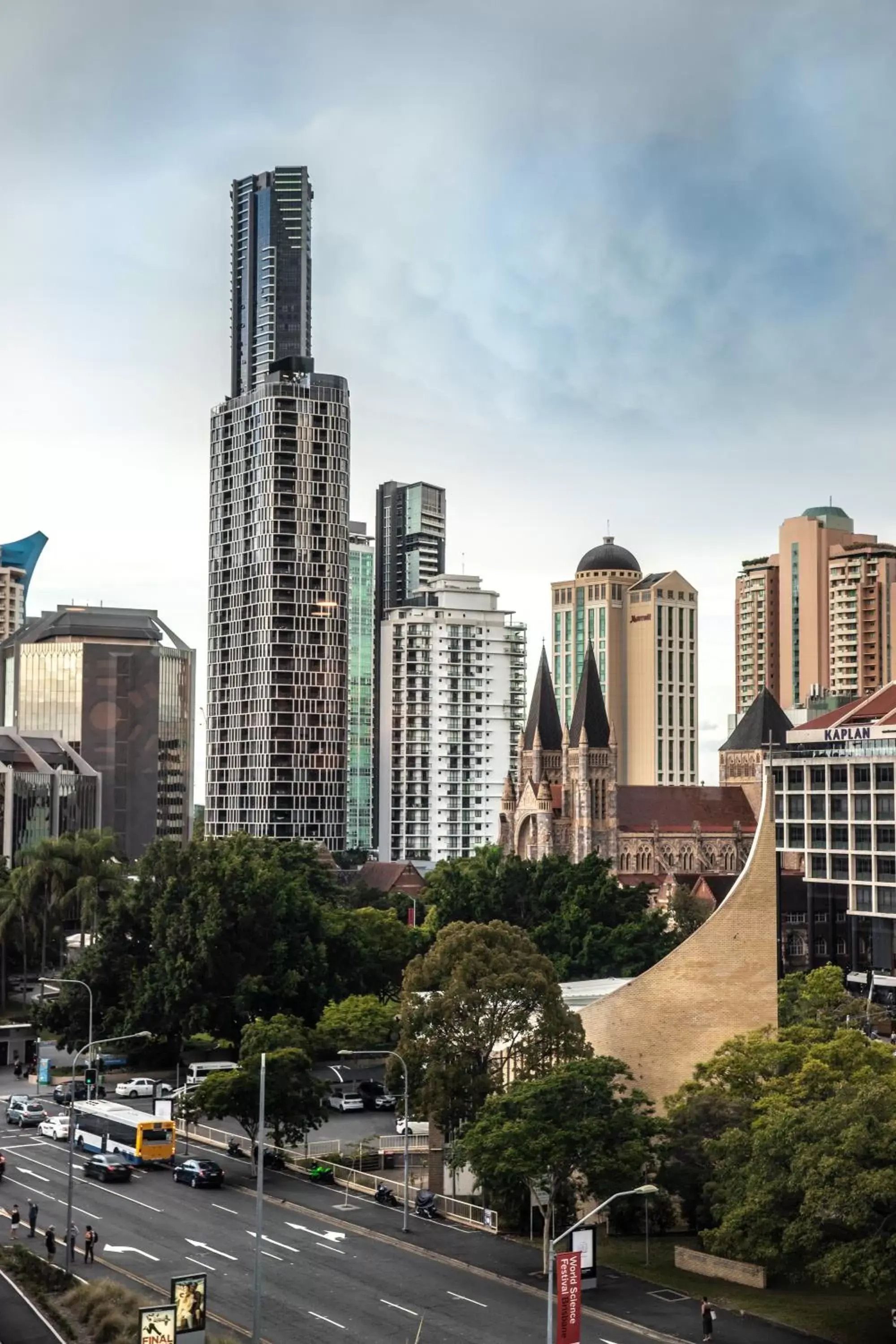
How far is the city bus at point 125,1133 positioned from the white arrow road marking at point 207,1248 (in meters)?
13.6

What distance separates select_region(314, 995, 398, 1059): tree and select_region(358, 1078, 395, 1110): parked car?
2.12 metres

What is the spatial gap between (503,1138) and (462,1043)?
893 centimetres

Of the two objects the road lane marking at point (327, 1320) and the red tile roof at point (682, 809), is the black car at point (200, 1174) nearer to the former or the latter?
the road lane marking at point (327, 1320)

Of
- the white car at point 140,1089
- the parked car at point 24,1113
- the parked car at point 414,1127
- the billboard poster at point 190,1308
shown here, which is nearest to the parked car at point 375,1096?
the parked car at point 414,1127

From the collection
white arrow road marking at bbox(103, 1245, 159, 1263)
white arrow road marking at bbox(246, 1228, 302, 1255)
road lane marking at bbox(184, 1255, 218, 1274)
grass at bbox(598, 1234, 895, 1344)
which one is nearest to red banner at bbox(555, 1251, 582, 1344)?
grass at bbox(598, 1234, 895, 1344)

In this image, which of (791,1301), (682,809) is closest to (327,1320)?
(791,1301)

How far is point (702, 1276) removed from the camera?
5678 cm

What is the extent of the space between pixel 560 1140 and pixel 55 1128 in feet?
106

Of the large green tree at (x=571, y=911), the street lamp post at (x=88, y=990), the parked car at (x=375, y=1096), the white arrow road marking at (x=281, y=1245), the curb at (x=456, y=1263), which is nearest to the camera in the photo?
the curb at (x=456, y=1263)

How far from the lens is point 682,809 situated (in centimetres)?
18462

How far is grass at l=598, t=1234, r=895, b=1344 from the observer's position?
50.9 meters

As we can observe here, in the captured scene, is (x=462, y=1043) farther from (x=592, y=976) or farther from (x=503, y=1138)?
(x=592, y=976)

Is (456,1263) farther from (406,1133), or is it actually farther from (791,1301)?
(791,1301)

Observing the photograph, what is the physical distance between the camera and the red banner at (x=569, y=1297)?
135 ft
